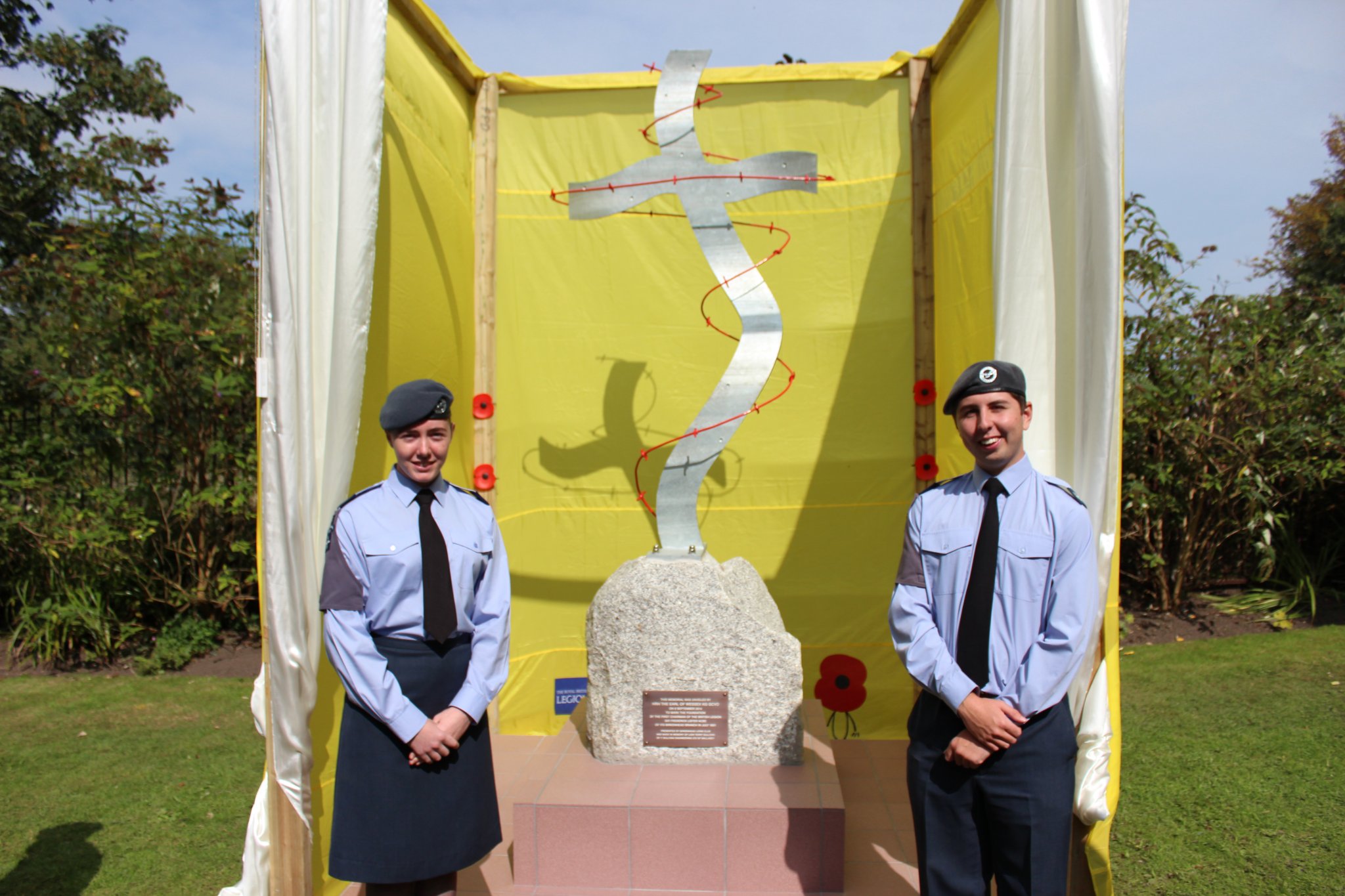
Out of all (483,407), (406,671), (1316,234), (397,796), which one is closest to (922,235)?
(483,407)

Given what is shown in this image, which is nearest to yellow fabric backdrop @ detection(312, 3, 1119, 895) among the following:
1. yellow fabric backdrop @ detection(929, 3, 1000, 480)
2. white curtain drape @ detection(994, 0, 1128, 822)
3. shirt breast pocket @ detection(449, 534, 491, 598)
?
yellow fabric backdrop @ detection(929, 3, 1000, 480)

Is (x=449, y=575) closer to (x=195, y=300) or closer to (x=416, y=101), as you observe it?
(x=416, y=101)

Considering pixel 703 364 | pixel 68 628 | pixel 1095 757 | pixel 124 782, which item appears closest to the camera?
pixel 1095 757

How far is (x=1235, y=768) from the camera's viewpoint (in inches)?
121

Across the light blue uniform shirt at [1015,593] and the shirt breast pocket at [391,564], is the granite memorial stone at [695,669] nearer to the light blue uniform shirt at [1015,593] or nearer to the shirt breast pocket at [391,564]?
the light blue uniform shirt at [1015,593]

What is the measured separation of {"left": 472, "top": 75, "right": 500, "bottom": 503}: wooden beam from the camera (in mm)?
3809

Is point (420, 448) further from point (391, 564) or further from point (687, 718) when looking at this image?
point (687, 718)

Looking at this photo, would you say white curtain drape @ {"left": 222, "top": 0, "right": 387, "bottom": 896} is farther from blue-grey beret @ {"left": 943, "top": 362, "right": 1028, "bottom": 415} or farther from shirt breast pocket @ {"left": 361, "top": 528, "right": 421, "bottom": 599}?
blue-grey beret @ {"left": 943, "top": 362, "right": 1028, "bottom": 415}

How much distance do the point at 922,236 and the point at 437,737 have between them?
9.39 feet

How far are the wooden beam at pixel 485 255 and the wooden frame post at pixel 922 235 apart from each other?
5.89 feet

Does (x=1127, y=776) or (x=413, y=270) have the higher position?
(x=413, y=270)

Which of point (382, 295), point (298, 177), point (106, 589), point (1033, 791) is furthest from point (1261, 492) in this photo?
point (106, 589)

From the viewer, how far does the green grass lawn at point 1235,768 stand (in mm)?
2467

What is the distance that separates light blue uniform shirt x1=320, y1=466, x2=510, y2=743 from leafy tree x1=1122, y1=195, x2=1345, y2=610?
3.98 metres
